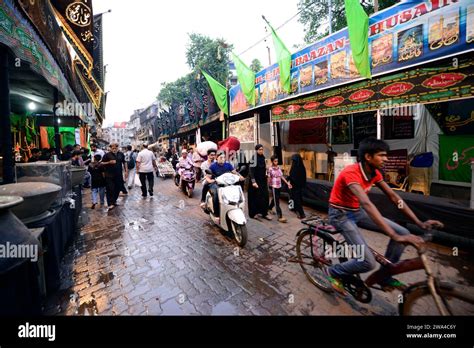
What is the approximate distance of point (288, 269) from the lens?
3.56 meters

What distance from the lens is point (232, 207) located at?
14.9 feet

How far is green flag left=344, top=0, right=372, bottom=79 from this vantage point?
507 cm

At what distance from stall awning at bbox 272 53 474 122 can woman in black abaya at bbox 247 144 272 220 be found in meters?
2.89

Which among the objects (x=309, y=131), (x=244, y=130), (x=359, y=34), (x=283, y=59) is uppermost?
(x=283, y=59)

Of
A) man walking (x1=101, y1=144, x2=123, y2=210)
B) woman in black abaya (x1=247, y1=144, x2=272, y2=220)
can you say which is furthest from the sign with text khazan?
man walking (x1=101, y1=144, x2=123, y2=210)

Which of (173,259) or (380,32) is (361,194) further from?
(380,32)

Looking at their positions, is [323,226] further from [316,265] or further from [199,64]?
[199,64]

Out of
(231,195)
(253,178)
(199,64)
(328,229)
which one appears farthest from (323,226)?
(199,64)

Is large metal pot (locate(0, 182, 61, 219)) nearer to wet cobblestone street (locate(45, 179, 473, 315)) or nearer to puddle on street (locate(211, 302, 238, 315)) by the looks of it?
wet cobblestone street (locate(45, 179, 473, 315))

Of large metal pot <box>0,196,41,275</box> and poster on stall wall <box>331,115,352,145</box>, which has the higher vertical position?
poster on stall wall <box>331,115,352,145</box>

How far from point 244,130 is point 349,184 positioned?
949 centimetres

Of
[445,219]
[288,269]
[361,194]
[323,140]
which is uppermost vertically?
[323,140]
